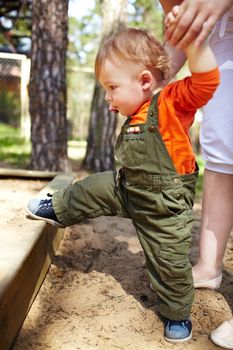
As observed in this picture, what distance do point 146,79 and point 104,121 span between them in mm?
3382

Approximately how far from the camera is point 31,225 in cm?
171

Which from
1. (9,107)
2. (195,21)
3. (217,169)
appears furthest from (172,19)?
(9,107)

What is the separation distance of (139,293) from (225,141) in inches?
27.4

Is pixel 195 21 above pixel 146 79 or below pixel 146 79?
above

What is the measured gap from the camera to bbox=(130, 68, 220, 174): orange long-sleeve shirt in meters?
1.28

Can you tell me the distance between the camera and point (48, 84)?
154 inches

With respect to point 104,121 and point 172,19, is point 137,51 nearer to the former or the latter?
point 172,19

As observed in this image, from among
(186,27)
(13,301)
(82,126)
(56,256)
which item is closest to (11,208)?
(56,256)

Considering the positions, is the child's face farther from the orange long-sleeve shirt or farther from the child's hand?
the child's hand

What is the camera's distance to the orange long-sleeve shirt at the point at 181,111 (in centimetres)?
128

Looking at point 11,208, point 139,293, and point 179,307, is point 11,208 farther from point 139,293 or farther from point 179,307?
point 179,307

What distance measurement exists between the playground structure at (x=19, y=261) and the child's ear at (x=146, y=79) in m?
0.64

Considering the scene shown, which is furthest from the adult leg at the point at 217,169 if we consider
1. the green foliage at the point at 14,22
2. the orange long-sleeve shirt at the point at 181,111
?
the green foliage at the point at 14,22

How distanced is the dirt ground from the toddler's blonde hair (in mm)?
867
